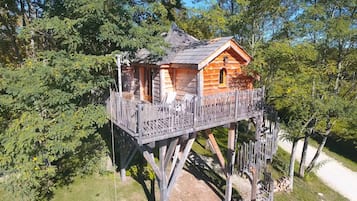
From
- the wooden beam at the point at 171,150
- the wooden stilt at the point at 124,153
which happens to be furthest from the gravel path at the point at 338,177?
the wooden stilt at the point at 124,153

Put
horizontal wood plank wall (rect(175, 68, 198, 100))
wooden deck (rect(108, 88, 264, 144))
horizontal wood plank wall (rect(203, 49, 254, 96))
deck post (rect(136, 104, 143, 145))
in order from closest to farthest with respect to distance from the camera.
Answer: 1. deck post (rect(136, 104, 143, 145))
2. wooden deck (rect(108, 88, 264, 144))
3. horizontal wood plank wall (rect(175, 68, 198, 100))
4. horizontal wood plank wall (rect(203, 49, 254, 96))

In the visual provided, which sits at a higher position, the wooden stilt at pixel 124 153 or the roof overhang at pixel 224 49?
the roof overhang at pixel 224 49

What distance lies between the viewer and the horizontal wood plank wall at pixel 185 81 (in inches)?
380

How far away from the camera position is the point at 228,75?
34.7ft

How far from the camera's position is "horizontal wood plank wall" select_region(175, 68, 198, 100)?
→ 9.66 m

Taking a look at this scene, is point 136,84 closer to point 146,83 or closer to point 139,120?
point 146,83

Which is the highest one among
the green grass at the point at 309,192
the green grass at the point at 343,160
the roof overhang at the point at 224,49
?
the roof overhang at the point at 224,49

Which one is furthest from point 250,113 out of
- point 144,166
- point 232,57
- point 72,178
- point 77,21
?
point 72,178

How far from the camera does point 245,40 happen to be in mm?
16141

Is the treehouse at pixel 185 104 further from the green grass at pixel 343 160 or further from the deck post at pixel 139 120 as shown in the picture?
the green grass at pixel 343 160

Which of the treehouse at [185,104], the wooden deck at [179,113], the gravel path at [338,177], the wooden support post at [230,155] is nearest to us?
the wooden deck at [179,113]

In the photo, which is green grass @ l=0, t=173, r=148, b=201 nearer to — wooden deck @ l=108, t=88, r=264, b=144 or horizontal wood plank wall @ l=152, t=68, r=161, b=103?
wooden deck @ l=108, t=88, r=264, b=144

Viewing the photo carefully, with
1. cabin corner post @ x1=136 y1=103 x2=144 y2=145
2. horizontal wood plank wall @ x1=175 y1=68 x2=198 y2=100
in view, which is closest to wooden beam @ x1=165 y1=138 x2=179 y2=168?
cabin corner post @ x1=136 y1=103 x2=144 y2=145

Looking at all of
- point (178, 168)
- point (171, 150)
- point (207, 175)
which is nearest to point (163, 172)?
point (178, 168)
